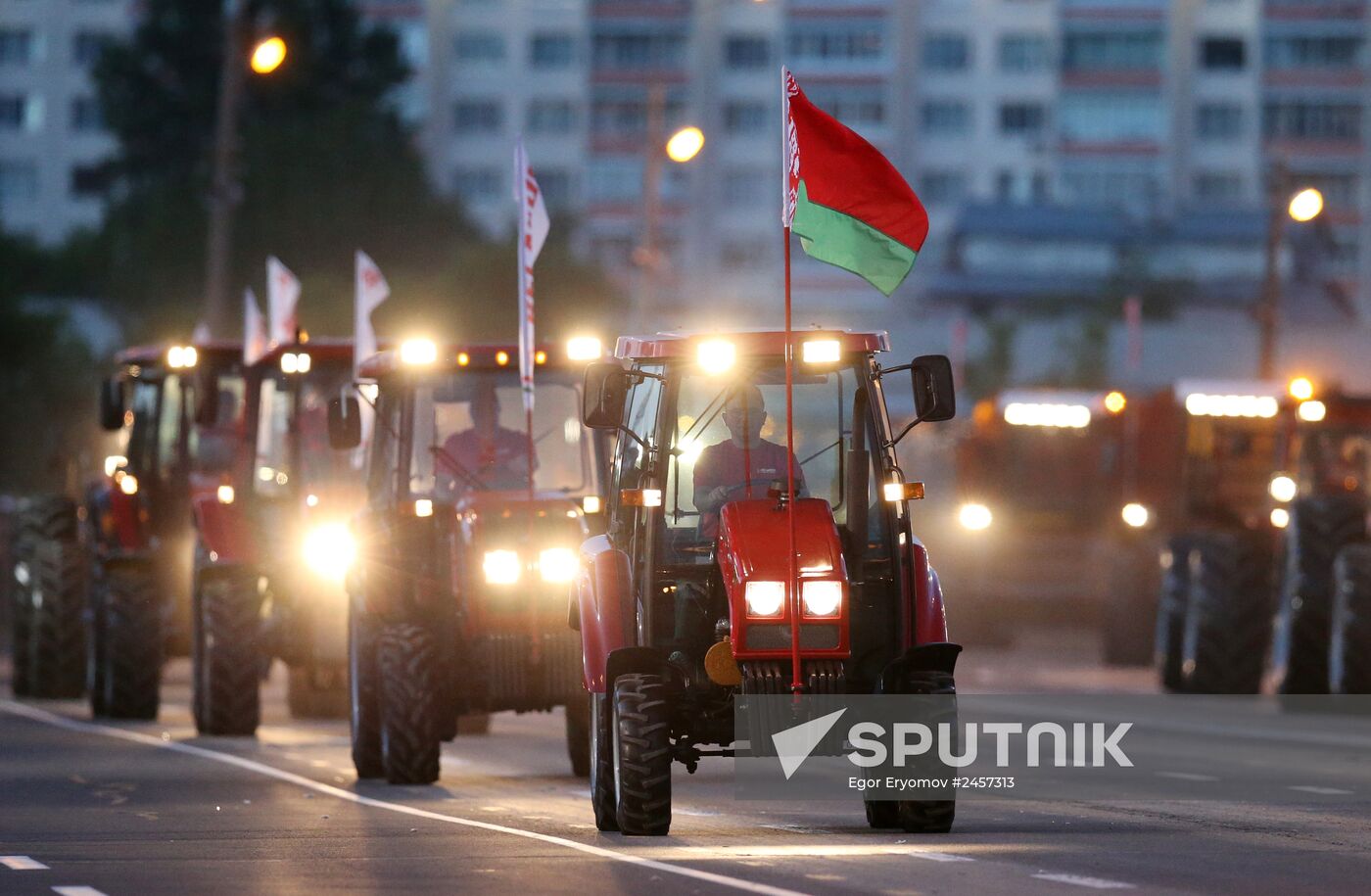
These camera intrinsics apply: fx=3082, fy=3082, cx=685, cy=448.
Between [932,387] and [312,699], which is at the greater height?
[932,387]

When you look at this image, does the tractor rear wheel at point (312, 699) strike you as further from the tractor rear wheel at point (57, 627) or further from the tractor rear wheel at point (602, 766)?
the tractor rear wheel at point (602, 766)

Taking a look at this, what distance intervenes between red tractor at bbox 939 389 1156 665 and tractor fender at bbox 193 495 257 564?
18757 millimetres

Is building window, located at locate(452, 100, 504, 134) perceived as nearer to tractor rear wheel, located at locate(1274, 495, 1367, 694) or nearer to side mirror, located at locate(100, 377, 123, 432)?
tractor rear wheel, located at locate(1274, 495, 1367, 694)

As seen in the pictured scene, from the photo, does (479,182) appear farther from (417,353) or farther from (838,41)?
(417,353)

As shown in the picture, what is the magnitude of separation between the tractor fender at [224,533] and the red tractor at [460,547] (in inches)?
169

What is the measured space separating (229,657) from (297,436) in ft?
6.06

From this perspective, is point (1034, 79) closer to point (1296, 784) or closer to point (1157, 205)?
point (1157, 205)

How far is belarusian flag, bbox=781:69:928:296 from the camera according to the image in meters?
15.8

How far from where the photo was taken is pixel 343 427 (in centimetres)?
1978

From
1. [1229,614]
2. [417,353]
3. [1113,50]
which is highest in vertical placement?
[1113,50]

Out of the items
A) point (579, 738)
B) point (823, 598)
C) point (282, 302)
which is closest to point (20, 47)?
point (282, 302)

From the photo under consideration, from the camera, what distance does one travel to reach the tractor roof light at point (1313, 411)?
3083cm

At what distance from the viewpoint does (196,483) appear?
26.1 meters

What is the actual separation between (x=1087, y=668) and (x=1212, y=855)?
2460 cm
